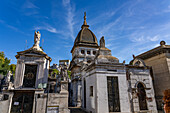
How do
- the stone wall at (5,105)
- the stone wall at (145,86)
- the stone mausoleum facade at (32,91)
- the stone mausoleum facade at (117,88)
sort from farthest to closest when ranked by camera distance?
the stone wall at (145,86) < the stone mausoleum facade at (117,88) < the stone mausoleum facade at (32,91) < the stone wall at (5,105)

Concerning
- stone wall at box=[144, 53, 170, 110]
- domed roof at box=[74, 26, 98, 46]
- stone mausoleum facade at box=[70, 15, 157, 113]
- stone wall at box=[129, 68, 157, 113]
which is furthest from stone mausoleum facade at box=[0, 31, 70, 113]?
domed roof at box=[74, 26, 98, 46]

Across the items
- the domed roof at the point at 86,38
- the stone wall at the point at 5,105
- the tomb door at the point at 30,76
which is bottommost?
the stone wall at the point at 5,105

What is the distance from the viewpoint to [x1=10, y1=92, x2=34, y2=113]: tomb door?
33.1ft

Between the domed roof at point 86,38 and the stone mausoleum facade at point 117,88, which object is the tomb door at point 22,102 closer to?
the stone mausoleum facade at point 117,88

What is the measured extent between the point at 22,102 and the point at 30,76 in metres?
2.62

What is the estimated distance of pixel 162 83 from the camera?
13.2 meters

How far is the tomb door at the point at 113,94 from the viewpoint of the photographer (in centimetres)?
1060

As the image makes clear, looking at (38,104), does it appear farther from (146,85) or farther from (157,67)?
(157,67)

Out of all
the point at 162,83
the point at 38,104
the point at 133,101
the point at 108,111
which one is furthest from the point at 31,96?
the point at 162,83

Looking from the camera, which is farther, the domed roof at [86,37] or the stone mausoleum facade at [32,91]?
the domed roof at [86,37]

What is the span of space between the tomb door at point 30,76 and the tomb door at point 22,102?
3.23ft

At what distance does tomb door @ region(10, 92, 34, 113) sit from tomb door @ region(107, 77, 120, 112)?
749 cm

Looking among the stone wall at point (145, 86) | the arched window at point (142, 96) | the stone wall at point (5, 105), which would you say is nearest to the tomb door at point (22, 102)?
the stone wall at point (5, 105)

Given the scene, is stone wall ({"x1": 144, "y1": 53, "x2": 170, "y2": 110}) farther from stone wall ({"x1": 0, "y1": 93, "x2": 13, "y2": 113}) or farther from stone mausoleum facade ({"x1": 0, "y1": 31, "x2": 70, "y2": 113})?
stone wall ({"x1": 0, "y1": 93, "x2": 13, "y2": 113})
